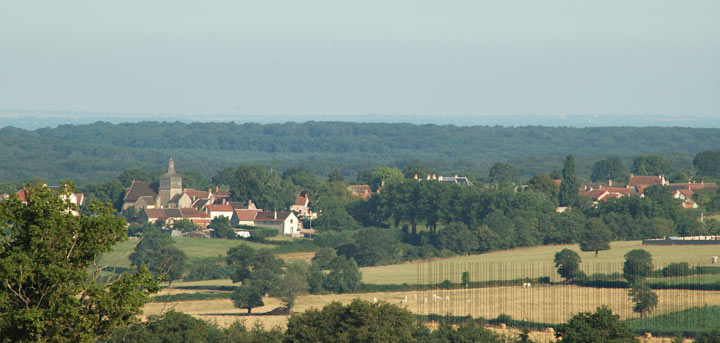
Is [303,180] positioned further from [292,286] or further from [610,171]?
[292,286]

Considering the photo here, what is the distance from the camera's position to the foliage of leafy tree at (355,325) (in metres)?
36.5

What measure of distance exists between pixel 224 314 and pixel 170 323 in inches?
743

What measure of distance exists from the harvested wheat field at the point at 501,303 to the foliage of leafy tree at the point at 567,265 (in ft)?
11.6

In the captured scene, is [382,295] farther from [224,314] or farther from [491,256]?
[491,256]

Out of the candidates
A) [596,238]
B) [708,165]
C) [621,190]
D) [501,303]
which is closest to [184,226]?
[596,238]

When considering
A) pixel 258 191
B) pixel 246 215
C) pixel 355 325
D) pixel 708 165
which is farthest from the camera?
pixel 708 165

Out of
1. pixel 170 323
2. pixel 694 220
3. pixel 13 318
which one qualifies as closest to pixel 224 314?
pixel 170 323

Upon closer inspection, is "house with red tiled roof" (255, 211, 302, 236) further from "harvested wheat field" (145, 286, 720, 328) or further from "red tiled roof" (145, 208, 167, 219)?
"harvested wheat field" (145, 286, 720, 328)

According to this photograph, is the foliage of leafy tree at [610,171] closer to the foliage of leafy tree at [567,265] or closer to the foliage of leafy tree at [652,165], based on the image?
the foliage of leafy tree at [652,165]

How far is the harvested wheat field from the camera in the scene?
50562mm

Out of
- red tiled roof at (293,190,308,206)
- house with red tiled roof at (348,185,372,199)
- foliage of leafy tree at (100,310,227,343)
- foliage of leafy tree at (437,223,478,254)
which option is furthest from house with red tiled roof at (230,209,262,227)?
foliage of leafy tree at (100,310,227,343)

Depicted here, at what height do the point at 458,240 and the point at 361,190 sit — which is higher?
the point at 361,190

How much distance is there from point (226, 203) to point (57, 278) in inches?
3729

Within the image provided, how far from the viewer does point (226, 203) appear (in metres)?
114
